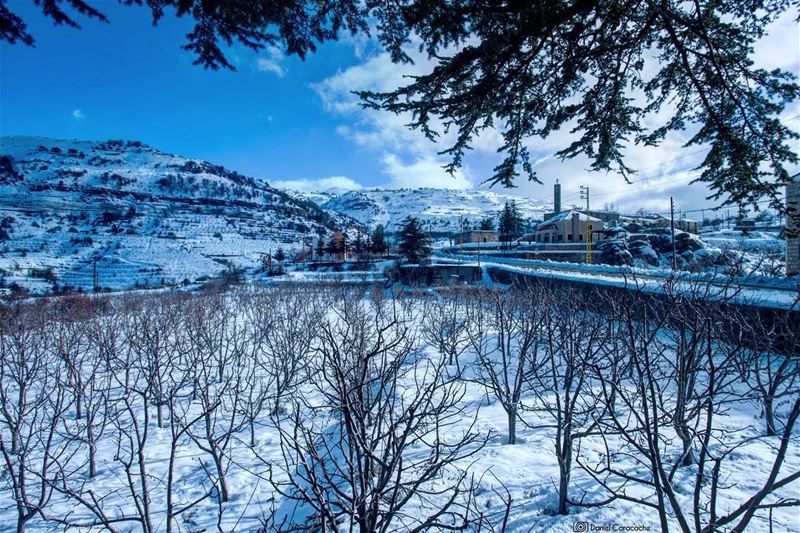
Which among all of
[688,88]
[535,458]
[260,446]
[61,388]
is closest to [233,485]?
[260,446]

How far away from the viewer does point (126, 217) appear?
9550 cm

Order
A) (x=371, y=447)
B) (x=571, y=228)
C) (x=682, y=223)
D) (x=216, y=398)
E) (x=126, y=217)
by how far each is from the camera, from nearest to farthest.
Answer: (x=371, y=447) < (x=216, y=398) < (x=571, y=228) < (x=682, y=223) < (x=126, y=217)

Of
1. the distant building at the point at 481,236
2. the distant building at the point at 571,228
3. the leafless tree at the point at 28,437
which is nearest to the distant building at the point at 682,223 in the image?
the distant building at the point at 571,228

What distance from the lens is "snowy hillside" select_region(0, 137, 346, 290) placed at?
61.5 meters

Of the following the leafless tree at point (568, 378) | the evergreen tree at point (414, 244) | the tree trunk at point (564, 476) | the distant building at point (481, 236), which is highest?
the distant building at point (481, 236)

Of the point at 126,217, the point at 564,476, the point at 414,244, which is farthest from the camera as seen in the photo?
the point at 126,217

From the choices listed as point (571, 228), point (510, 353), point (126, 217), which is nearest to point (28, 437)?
point (510, 353)

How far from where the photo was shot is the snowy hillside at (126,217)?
202 ft

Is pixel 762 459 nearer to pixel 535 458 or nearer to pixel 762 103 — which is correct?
pixel 535 458

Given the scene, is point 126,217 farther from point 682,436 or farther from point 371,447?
point 682,436

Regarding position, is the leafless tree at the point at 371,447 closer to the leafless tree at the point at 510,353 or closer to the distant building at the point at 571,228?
the leafless tree at the point at 510,353

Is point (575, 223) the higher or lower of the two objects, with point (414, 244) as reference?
higher

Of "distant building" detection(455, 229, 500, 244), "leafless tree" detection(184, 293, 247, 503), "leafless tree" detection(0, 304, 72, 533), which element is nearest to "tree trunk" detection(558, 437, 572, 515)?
"leafless tree" detection(184, 293, 247, 503)

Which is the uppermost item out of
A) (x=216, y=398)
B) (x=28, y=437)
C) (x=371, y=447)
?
(x=371, y=447)
